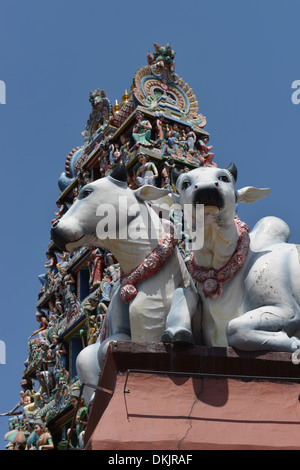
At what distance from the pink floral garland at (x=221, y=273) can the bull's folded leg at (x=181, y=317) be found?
0.10 meters

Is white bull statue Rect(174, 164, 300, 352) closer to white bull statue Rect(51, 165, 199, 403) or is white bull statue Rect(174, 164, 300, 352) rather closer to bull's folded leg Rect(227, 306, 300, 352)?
bull's folded leg Rect(227, 306, 300, 352)

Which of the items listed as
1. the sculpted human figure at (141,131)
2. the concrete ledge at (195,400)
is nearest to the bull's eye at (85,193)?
the concrete ledge at (195,400)

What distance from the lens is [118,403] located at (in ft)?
11.2

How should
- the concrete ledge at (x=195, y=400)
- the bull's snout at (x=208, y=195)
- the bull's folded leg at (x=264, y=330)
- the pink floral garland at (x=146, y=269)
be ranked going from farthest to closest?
the pink floral garland at (x=146, y=269)
the bull's snout at (x=208, y=195)
the bull's folded leg at (x=264, y=330)
the concrete ledge at (x=195, y=400)

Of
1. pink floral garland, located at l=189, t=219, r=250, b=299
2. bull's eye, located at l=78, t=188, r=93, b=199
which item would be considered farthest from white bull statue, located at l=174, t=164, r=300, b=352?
bull's eye, located at l=78, t=188, r=93, b=199

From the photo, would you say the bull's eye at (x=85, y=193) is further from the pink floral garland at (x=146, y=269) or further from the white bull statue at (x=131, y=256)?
the pink floral garland at (x=146, y=269)

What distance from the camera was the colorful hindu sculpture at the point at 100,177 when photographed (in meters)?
16.0

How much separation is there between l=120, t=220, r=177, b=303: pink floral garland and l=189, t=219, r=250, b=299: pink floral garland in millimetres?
235

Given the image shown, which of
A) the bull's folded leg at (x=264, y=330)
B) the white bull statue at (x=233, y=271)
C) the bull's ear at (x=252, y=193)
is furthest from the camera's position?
the bull's ear at (x=252, y=193)

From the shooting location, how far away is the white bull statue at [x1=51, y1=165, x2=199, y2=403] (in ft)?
14.0
